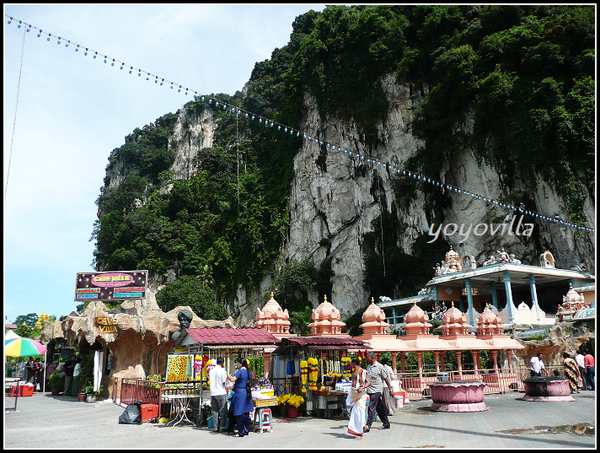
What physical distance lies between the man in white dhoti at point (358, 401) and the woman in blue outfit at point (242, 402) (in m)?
1.89

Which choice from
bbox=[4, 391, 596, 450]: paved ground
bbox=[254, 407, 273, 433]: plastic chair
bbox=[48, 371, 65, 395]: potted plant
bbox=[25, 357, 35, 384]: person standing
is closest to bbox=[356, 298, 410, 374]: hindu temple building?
bbox=[4, 391, 596, 450]: paved ground

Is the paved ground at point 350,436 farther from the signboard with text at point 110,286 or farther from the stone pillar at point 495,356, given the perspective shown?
the signboard with text at point 110,286

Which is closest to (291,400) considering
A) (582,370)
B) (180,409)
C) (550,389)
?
(180,409)

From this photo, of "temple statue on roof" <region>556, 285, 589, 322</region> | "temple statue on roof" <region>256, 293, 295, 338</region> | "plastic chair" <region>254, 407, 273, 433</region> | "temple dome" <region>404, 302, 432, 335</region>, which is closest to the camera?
"plastic chair" <region>254, 407, 273, 433</region>

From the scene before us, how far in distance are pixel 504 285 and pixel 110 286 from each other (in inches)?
846

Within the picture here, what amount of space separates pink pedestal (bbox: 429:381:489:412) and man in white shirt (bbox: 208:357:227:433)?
213 inches

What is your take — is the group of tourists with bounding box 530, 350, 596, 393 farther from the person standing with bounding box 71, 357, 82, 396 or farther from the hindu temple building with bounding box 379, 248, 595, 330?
the person standing with bounding box 71, 357, 82, 396

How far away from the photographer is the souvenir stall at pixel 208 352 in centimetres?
1005

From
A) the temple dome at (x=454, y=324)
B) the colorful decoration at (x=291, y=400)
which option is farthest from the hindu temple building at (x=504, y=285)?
the colorful decoration at (x=291, y=400)

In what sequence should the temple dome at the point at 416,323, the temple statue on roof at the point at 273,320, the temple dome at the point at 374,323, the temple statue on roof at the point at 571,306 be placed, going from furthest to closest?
the temple statue on roof at the point at 571,306 < the temple dome at the point at 416,323 < the temple statue on roof at the point at 273,320 < the temple dome at the point at 374,323

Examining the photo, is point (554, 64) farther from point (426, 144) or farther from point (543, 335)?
point (543, 335)

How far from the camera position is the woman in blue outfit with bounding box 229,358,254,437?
8.44 metres

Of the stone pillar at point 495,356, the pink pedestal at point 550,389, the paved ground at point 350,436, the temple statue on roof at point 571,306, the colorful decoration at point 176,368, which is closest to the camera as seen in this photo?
the paved ground at point 350,436

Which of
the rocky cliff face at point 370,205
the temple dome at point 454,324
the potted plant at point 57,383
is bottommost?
the potted plant at point 57,383
